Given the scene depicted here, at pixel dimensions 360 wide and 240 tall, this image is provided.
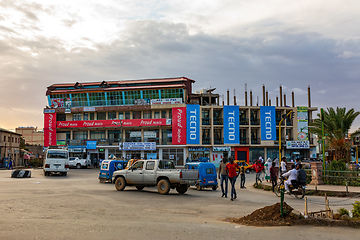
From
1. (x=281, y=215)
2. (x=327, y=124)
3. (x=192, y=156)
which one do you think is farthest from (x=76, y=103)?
(x=281, y=215)

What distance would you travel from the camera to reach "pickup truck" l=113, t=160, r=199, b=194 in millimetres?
17034

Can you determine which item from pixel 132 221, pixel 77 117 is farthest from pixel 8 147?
pixel 132 221

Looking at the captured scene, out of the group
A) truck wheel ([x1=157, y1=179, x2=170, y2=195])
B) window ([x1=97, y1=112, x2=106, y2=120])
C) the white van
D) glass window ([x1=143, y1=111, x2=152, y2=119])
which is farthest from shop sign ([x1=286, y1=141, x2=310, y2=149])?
truck wheel ([x1=157, y1=179, x2=170, y2=195])

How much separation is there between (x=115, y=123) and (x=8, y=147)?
20.7 metres

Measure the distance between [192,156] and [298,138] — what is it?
1939 cm

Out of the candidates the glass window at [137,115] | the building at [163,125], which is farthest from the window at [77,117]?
the glass window at [137,115]

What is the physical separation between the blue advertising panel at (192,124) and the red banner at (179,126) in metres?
0.68

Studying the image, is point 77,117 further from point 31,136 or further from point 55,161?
point 31,136

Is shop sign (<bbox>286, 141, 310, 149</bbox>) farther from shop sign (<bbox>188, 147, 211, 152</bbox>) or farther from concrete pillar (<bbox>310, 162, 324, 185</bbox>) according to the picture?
concrete pillar (<bbox>310, 162, 324, 185</bbox>)

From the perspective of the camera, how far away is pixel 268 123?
58812mm

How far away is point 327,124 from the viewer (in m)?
33.6

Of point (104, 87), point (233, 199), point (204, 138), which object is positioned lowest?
point (233, 199)

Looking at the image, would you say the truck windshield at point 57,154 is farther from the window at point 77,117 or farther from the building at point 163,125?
the window at point 77,117

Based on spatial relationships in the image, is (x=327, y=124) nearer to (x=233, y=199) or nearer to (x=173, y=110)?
(x=233, y=199)
